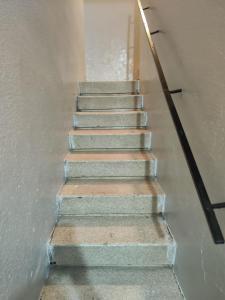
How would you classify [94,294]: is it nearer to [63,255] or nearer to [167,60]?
[63,255]

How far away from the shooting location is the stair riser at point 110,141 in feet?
6.93

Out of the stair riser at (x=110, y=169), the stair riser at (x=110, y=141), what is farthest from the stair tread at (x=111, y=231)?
the stair riser at (x=110, y=141)

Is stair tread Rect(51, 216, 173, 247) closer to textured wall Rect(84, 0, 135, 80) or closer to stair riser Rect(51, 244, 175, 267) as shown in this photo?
stair riser Rect(51, 244, 175, 267)

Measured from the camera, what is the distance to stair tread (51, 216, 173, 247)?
4.56 ft

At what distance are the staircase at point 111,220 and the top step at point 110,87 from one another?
0.59 m

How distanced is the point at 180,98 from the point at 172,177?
18.6 inches

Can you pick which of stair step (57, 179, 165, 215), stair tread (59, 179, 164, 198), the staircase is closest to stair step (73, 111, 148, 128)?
the staircase

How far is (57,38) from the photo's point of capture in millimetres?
1696

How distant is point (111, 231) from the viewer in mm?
1480

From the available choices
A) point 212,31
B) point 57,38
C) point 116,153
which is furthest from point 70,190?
point 212,31

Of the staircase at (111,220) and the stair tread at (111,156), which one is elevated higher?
the stair tread at (111,156)

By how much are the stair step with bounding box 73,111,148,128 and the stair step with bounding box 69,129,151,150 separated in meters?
0.21

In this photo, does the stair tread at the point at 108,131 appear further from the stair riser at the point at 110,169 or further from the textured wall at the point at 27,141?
the textured wall at the point at 27,141

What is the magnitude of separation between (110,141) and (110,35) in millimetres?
2573
